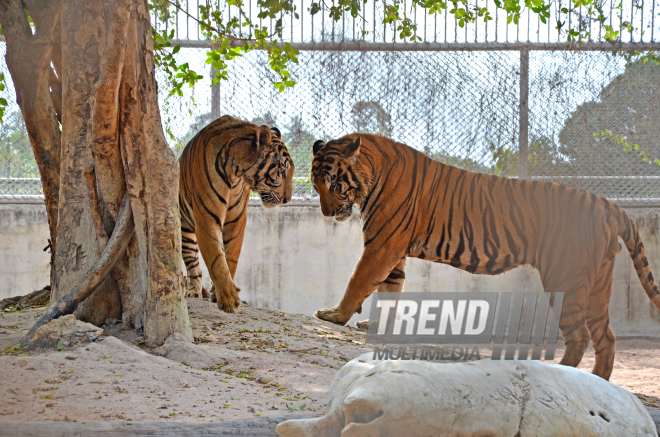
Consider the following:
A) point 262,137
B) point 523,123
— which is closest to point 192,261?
point 262,137

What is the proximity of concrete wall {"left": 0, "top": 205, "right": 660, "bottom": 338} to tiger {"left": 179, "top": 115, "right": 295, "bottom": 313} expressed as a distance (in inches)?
46.6

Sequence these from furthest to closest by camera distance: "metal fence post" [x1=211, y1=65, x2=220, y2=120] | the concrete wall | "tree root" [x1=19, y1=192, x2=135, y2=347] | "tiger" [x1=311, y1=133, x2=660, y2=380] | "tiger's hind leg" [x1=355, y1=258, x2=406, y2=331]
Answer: "metal fence post" [x1=211, y1=65, x2=220, y2=120] < the concrete wall < "tiger's hind leg" [x1=355, y1=258, x2=406, y2=331] < "tiger" [x1=311, y1=133, x2=660, y2=380] < "tree root" [x1=19, y1=192, x2=135, y2=347]

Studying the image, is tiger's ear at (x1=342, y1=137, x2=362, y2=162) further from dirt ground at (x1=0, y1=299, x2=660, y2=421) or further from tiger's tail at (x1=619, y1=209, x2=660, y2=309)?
tiger's tail at (x1=619, y1=209, x2=660, y2=309)

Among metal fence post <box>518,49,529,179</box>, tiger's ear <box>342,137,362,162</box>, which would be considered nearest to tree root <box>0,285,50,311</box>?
tiger's ear <box>342,137,362,162</box>

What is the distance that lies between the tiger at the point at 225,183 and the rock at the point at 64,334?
128cm

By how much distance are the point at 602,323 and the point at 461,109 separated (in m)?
3.57

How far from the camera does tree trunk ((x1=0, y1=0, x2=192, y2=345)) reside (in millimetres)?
3689

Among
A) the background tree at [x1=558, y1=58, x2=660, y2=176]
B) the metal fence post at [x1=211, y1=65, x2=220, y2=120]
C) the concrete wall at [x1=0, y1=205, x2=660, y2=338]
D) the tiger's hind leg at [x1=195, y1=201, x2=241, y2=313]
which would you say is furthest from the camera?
the background tree at [x1=558, y1=58, x2=660, y2=176]

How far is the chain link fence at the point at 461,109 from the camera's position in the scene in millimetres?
6941

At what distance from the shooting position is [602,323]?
162 inches

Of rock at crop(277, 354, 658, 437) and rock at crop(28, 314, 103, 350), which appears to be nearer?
rock at crop(277, 354, 658, 437)

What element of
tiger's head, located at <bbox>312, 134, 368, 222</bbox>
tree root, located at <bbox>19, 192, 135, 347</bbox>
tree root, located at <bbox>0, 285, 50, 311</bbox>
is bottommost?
tree root, located at <bbox>0, 285, 50, 311</bbox>

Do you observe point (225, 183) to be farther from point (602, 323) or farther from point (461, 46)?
point (461, 46)

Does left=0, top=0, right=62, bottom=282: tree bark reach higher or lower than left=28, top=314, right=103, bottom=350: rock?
higher
